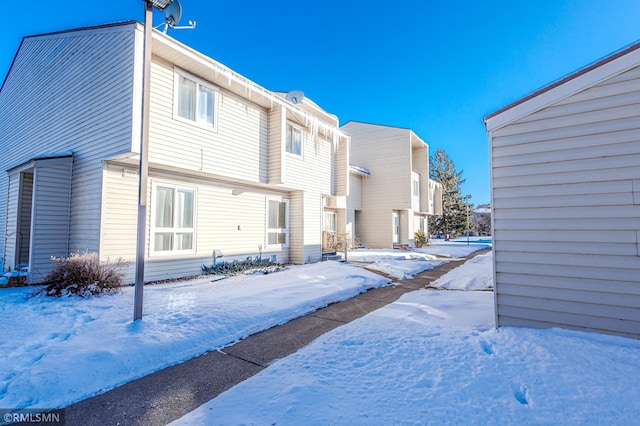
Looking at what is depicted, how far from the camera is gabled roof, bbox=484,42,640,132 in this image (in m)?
3.04

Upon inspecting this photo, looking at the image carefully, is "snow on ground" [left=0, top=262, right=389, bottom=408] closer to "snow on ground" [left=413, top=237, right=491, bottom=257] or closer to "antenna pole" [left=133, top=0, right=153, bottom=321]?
"antenna pole" [left=133, top=0, right=153, bottom=321]

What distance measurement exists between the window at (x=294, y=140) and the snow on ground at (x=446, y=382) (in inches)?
304

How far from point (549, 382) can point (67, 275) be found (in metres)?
7.42

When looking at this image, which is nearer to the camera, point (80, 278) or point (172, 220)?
point (80, 278)

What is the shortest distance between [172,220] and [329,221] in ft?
31.0

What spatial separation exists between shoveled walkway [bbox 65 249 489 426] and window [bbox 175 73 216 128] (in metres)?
5.86

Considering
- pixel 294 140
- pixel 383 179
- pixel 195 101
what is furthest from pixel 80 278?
pixel 383 179

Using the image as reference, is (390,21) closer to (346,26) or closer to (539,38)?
(346,26)

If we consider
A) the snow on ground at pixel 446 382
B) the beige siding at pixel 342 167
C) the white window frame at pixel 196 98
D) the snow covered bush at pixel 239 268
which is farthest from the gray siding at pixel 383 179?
the snow on ground at pixel 446 382

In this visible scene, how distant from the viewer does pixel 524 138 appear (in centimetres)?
356

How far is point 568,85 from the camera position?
10.8 ft

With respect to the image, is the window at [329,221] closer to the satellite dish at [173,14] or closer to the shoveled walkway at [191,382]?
the shoveled walkway at [191,382]

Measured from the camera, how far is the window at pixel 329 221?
1534cm

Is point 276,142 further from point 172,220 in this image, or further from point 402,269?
point 402,269
